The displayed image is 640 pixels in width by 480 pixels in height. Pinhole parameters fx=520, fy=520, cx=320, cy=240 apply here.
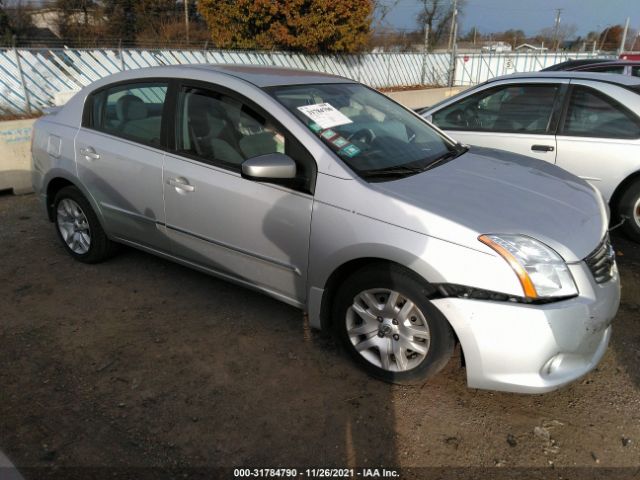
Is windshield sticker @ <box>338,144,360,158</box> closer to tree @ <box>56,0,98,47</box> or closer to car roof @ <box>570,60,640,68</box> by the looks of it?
car roof @ <box>570,60,640,68</box>

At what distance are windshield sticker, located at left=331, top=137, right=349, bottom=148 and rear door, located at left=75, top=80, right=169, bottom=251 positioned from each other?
4.12ft

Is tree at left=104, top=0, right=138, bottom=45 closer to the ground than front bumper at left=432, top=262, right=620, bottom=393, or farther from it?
farther from it

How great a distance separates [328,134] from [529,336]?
1.53m

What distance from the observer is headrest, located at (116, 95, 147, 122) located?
3830 millimetres

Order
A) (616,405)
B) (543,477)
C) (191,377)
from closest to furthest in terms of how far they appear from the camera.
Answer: (543,477), (616,405), (191,377)

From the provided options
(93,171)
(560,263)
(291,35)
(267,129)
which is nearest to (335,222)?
(267,129)

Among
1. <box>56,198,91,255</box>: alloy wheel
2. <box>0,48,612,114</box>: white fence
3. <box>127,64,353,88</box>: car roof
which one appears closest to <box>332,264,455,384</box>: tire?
<box>127,64,353,88</box>: car roof

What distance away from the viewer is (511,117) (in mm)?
5051

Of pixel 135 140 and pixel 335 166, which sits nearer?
pixel 335 166

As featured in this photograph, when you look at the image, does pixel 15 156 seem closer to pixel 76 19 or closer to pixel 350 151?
pixel 350 151

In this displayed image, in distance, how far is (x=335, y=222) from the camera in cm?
279

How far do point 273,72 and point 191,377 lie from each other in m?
2.11

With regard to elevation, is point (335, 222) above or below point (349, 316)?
above

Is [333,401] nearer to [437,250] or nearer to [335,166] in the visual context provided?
[437,250]
